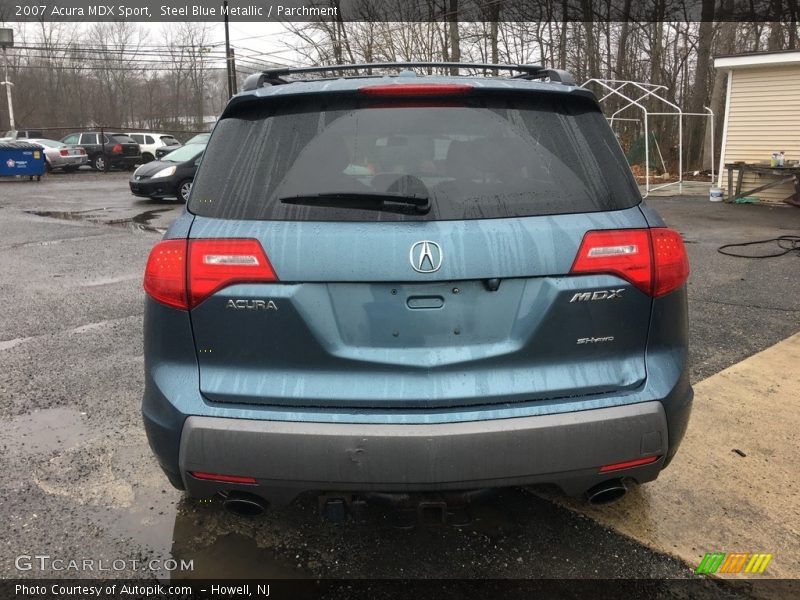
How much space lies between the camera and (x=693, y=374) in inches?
169

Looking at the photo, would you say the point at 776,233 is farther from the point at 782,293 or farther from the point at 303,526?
the point at 303,526

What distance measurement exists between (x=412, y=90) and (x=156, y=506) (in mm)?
2144

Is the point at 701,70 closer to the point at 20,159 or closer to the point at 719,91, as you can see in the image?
the point at 719,91

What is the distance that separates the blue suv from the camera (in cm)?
194

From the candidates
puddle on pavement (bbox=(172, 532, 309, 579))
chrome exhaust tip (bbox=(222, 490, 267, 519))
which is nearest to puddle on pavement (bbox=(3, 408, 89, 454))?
puddle on pavement (bbox=(172, 532, 309, 579))

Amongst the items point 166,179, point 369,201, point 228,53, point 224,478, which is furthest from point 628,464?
point 228,53

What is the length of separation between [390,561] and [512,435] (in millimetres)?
942

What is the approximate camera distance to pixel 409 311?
1961 mm

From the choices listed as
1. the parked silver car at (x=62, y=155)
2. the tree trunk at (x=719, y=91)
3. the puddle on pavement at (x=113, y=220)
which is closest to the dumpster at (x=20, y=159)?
the parked silver car at (x=62, y=155)

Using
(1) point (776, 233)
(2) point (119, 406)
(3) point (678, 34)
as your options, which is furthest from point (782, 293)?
(3) point (678, 34)

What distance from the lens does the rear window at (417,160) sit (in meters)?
2.05

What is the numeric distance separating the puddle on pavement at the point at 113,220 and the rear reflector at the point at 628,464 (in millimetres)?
10546

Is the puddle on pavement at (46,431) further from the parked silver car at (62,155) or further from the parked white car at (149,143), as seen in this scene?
the parked white car at (149,143)

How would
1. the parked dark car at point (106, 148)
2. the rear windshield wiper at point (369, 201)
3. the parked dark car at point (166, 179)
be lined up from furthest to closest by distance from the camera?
1. the parked dark car at point (106, 148)
2. the parked dark car at point (166, 179)
3. the rear windshield wiper at point (369, 201)
